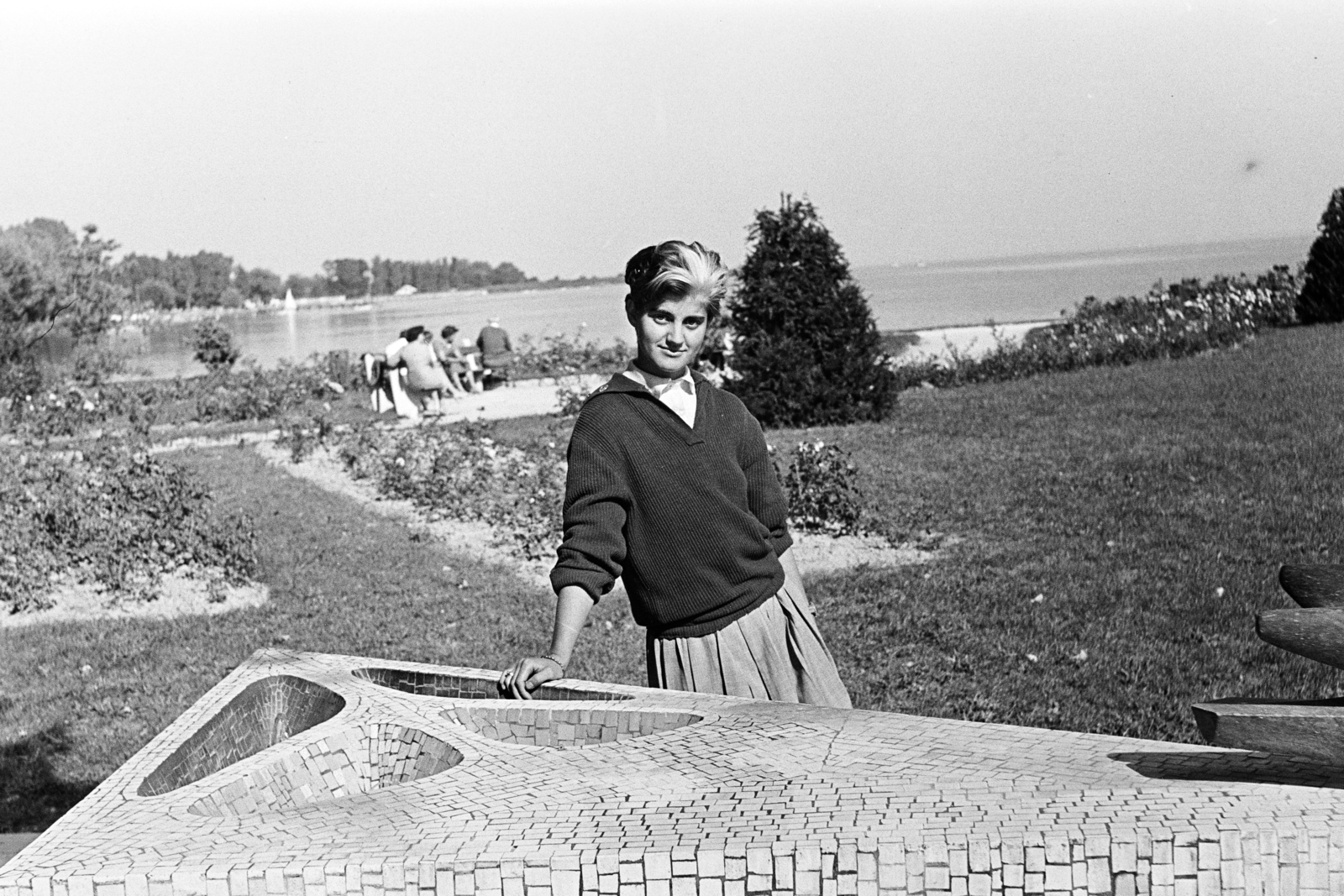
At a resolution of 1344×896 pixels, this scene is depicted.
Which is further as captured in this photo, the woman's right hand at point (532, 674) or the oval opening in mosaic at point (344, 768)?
the woman's right hand at point (532, 674)

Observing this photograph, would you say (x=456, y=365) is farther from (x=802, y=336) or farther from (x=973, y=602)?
(x=973, y=602)

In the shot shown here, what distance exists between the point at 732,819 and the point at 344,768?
99 centimetres

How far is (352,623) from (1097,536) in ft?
12.2

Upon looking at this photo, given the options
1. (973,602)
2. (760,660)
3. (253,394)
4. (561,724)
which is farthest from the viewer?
(253,394)

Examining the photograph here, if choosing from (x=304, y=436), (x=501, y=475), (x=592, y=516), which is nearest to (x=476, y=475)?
(x=501, y=475)

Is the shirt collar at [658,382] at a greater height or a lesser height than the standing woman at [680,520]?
greater

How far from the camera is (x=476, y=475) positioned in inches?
397

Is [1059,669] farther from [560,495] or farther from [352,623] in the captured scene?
[560,495]

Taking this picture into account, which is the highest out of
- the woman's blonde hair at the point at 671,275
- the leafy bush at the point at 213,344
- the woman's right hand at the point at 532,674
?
the woman's blonde hair at the point at 671,275


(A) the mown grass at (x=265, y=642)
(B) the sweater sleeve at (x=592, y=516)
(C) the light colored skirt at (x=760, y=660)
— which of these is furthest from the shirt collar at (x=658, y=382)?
(A) the mown grass at (x=265, y=642)

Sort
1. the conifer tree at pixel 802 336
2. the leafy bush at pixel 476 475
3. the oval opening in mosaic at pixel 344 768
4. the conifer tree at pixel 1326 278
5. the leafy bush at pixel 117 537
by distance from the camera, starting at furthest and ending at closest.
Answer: the conifer tree at pixel 1326 278 → the conifer tree at pixel 802 336 → the leafy bush at pixel 476 475 → the leafy bush at pixel 117 537 → the oval opening in mosaic at pixel 344 768

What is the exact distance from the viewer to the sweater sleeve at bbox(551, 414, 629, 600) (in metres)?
2.98

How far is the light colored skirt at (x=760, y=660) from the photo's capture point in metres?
3.17

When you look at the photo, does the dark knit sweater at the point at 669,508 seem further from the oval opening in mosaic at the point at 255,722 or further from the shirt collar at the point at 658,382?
the oval opening in mosaic at the point at 255,722
